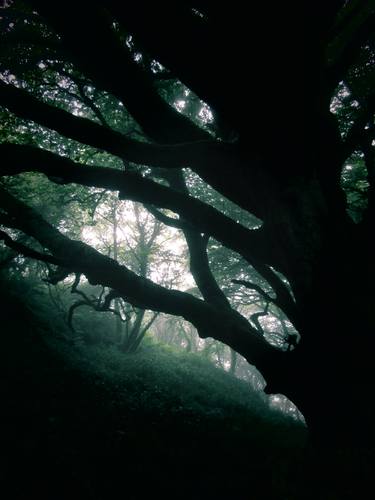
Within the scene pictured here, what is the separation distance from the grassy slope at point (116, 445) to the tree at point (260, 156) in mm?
1484

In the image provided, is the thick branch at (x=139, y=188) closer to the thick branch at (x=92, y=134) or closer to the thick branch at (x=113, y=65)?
the thick branch at (x=92, y=134)

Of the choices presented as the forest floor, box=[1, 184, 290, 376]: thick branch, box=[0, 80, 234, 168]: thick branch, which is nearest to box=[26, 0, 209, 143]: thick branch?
box=[0, 80, 234, 168]: thick branch

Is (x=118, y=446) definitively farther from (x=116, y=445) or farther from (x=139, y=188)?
(x=139, y=188)

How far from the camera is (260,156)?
4254 millimetres

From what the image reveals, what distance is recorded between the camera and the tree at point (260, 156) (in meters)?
3.46

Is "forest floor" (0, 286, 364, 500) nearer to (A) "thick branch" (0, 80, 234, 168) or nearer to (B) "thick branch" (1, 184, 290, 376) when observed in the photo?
(B) "thick branch" (1, 184, 290, 376)

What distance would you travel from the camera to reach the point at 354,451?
3.31m

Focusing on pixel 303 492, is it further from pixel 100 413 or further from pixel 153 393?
pixel 153 393

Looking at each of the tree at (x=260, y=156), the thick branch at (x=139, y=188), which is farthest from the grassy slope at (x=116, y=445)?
the thick branch at (x=139, y=188)

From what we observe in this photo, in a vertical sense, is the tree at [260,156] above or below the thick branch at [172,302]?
above

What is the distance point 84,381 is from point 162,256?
598 inches

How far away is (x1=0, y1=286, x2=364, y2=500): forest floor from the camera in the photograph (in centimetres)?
375

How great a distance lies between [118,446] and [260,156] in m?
4.77

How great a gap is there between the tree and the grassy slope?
1.48 meters
